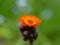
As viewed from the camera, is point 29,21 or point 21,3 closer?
point 29,21

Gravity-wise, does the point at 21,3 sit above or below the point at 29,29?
above

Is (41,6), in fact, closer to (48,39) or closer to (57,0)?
(57,0)

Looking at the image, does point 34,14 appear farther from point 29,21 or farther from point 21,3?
point 29,21

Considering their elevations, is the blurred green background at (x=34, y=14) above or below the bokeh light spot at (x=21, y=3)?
below

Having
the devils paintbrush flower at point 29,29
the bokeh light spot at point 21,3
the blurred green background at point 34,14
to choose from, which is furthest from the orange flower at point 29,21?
the bokeh light spot at point 21,3

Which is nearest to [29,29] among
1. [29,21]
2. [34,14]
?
[29,21]

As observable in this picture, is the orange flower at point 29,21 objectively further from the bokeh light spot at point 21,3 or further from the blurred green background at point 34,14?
the bokeh light spot at point 21,3

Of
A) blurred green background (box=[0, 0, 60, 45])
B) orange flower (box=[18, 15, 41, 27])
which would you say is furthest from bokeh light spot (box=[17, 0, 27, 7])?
orange flower (box=[18, 15, 41, 27])

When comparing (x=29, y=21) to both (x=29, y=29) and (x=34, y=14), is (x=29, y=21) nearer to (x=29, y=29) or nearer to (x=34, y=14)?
(x=29, y=29)
